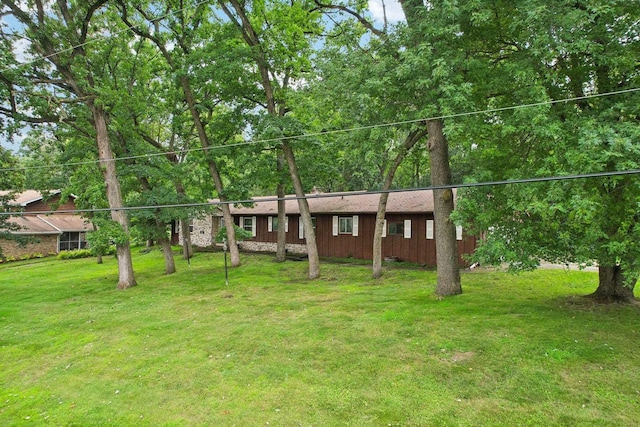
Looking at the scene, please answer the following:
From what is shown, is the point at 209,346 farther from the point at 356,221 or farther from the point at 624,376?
the point at 356,221

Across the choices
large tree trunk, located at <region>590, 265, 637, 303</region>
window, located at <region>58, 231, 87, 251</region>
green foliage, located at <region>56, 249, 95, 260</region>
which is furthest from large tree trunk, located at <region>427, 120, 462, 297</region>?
window, located at <region>58, 231, 87, 251</region>

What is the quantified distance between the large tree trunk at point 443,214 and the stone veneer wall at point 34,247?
27.4 m

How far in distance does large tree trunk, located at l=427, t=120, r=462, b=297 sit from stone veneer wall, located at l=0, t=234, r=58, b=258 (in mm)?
27425

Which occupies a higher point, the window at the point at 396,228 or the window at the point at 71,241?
the window at the point at 396,228

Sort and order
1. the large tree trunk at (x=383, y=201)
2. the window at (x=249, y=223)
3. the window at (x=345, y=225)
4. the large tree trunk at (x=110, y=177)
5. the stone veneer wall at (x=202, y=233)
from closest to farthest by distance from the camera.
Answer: the large tree trunk at (x=383, y=201) < the large tree trunk at (x=110, y=177) < the window at (x=345, y=225) < the window at (x=249, y=223) < the stone veneer wall at (x=202, y=233)

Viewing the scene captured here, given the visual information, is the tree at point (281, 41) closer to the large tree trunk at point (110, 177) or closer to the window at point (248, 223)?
the large tree trunk at point (110, 177)

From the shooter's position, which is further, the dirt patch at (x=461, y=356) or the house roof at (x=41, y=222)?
the house roof at (x=41, y=222)

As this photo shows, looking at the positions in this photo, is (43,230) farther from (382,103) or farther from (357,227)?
(382,103)

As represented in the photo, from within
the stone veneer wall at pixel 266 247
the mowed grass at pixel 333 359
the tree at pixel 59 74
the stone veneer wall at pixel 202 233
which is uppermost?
the tree at pixel 59 74

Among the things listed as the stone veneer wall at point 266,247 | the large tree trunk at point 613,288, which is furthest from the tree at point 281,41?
the large tree trunk at point 613,288

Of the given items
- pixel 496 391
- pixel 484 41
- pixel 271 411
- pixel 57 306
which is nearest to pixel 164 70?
pixel 57 306

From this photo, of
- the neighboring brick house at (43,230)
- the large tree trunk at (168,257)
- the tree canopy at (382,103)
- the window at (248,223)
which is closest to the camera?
the tree canopy at (382,103)

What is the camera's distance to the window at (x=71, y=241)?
29734mm

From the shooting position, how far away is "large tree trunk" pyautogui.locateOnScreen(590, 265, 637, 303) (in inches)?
347
